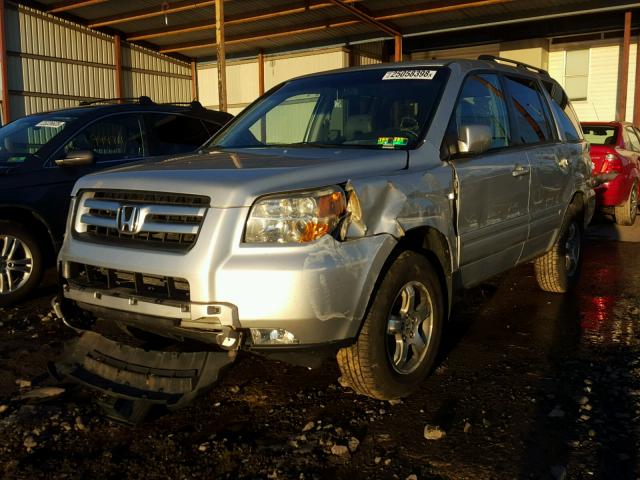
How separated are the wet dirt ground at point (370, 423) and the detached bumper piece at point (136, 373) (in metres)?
0.23

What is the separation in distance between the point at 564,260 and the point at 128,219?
4.05m

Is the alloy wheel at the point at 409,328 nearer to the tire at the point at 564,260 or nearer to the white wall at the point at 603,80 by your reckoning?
the tire at the point at 564,260

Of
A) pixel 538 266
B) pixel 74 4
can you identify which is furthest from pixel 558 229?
pixel 74 4

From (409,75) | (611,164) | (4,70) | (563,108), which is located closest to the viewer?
(409,75)

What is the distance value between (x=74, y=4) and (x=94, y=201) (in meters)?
18.0

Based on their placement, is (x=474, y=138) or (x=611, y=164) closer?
(x=474, y=138)

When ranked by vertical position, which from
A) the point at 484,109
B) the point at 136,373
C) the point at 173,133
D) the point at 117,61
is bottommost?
the point at 136,373

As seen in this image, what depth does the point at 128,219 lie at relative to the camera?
2.99 meters

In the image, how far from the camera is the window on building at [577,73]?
18609 millimetres

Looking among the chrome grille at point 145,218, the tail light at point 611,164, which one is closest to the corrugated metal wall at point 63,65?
the tail light at point 611,164

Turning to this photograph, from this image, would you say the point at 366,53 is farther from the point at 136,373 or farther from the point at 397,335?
the point at 136,373

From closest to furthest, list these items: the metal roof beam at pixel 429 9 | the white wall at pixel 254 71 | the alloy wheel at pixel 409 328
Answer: the alloy wheel at pixel 409 328, the metal roof beam at pixel 429 9, the white wall at pixel 254 71

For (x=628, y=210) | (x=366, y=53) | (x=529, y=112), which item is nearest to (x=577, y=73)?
(x=366, y=53)

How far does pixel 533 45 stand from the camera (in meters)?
18.7
